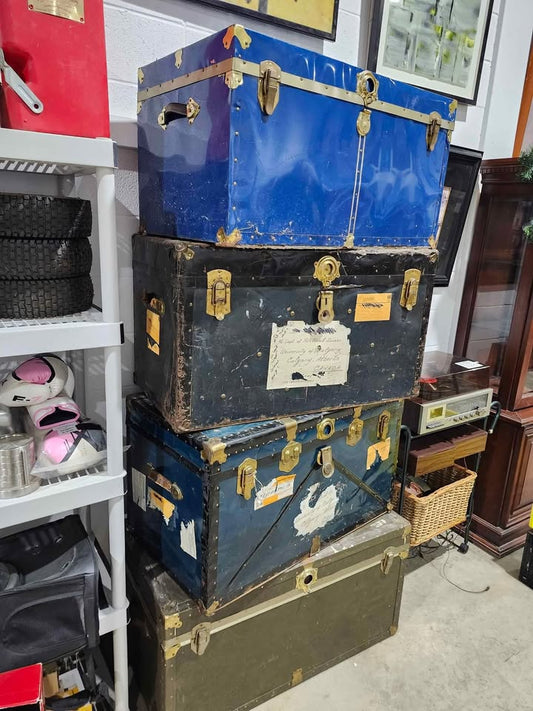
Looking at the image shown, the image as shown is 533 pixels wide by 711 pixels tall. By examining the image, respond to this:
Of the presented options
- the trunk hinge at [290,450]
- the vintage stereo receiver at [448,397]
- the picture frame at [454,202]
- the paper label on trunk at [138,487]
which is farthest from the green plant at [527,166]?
the paper label on trunk at [138,487]

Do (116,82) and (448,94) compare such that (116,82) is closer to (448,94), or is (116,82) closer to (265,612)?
(448,94)

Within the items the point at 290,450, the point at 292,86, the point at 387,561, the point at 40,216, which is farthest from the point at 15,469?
the point at 387,561

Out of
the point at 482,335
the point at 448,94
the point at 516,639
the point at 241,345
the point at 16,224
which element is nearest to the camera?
the point at 16,224

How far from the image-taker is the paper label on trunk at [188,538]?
126 centimetres

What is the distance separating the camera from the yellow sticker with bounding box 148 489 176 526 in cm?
134

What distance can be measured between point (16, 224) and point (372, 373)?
956mm

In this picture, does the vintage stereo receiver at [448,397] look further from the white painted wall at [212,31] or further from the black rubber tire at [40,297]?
the black rubber tire at [40,297]

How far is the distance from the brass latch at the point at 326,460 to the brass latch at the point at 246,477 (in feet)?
0.75

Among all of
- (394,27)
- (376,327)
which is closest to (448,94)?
(394,27)

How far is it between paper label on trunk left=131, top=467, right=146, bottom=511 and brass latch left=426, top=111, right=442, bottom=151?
1218 millimetres

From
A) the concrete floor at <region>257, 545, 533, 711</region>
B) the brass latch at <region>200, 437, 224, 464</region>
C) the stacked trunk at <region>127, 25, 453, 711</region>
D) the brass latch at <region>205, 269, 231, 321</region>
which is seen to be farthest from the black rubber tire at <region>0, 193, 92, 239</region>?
the concrete floor at <region>257, 545, 533, 711</region>

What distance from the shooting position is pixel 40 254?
105cm

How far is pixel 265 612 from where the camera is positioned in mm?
1410

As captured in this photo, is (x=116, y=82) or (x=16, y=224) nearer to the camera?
(x=16, y=224)
